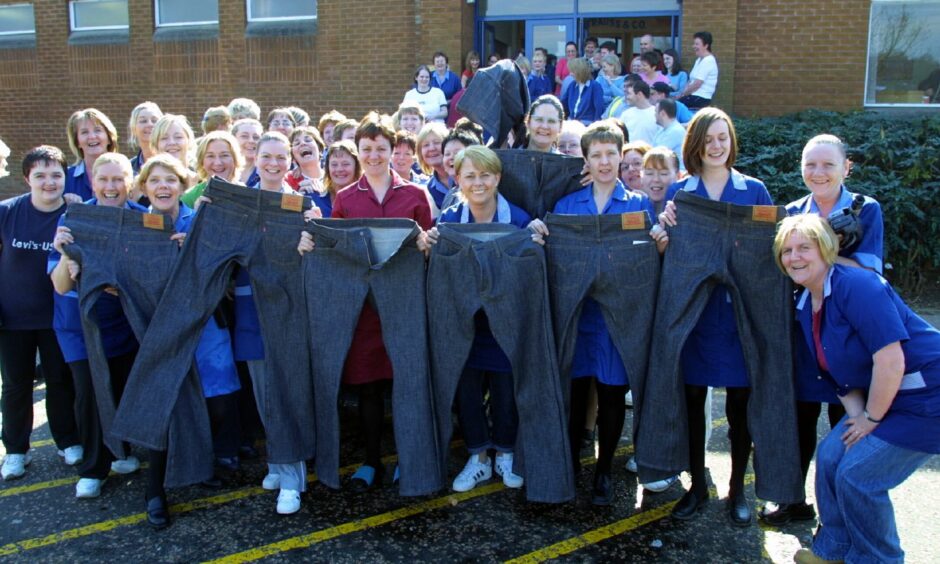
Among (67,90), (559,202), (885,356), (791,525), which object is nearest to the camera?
(885,356)

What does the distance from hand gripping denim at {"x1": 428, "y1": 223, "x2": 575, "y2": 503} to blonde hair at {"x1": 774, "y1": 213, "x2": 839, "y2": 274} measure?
1.18 metres

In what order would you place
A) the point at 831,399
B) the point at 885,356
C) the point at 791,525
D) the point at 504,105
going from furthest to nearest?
1. the point at 504,105
2. the point at 791,525
3. the point at 831,399
4. the point at 885,356

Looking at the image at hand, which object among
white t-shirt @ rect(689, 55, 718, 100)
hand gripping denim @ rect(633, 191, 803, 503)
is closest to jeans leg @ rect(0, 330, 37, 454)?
hand gripping denim @ rect(633, 191, 803, 503)

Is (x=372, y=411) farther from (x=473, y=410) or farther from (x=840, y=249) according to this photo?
(x=840, y=249)

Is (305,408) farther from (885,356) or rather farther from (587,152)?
(885,356)

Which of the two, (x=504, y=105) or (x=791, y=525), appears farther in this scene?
(x=504, y=105)

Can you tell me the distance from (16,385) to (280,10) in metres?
10.3

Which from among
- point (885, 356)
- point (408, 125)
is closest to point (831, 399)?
point (885, 356)

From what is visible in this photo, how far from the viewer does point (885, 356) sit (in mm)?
3361

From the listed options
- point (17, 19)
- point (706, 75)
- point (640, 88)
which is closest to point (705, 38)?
point (706, 75)

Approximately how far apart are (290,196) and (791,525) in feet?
10.4

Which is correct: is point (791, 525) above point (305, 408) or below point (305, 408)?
below

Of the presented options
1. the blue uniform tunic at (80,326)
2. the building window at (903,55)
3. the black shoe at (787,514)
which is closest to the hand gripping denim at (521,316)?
the black shoe at (787,514)

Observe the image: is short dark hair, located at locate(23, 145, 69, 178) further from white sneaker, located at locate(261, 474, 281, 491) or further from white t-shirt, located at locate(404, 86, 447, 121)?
white t-shirt, located at locate(404, 86, 447, 121)
